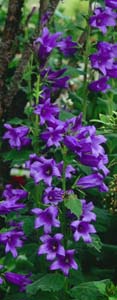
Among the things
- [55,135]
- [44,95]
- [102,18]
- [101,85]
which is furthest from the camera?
[101,85]

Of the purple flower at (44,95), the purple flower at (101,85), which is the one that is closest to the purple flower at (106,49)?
the purple flower at (101,85)

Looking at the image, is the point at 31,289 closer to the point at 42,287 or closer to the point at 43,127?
the point at 42,287

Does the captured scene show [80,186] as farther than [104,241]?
No

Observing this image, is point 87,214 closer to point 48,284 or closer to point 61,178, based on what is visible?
point 61,178

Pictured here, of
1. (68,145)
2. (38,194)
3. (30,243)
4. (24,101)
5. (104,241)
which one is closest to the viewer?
(68,145)

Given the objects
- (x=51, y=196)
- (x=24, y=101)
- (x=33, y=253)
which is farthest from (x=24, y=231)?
(x=24, y=101)

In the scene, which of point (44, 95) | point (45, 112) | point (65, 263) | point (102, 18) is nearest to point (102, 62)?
point (102, 18)
